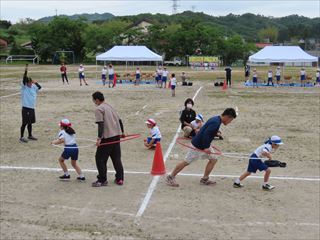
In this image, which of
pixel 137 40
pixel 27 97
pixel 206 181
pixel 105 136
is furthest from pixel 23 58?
pixel 206 181

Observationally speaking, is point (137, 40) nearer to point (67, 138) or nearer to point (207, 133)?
point (67, 138)

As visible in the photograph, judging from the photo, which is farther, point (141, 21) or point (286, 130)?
point (141, 21)

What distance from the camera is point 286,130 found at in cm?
Answer: 1412

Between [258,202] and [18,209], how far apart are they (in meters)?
3.94

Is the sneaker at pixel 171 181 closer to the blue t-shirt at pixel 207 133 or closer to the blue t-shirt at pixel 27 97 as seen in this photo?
the blue t-shirt at pixel 207 133

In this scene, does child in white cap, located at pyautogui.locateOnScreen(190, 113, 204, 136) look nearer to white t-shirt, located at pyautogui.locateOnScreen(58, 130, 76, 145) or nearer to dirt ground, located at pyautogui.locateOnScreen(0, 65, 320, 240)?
dirt ground, located at pyautogui.locateOnScreen(0, 65, 320, 240)

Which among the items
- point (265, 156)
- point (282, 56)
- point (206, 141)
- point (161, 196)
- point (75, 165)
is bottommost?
point (161, 196)

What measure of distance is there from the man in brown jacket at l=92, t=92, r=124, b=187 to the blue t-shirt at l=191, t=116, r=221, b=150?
1432 millimetres

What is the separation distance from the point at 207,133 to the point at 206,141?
0.57ft

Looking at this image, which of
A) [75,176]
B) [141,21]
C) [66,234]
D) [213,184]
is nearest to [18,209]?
[66,234]

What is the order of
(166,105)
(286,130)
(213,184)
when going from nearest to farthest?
(213,184) → (286,130) → (166,105)

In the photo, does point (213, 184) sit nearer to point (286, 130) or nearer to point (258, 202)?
point (258, 202)

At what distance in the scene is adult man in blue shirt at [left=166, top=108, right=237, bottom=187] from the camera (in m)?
7.59

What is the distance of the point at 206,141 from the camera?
25.9 ft
